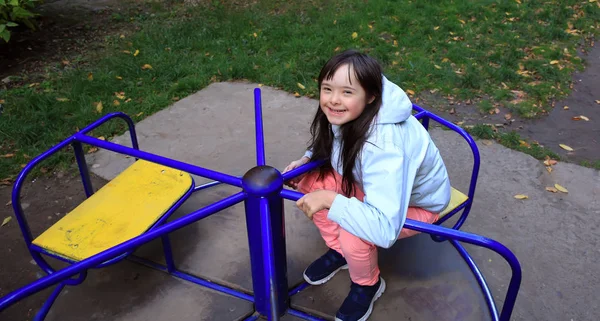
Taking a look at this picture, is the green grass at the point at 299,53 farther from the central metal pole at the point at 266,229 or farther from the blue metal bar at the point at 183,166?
the central metal pole at the point at 266,229

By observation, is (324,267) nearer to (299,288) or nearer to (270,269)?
(299,288)

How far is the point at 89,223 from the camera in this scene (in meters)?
2.00

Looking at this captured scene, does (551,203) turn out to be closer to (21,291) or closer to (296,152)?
(296,152)

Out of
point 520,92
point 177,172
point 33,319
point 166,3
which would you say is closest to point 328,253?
point 177,172

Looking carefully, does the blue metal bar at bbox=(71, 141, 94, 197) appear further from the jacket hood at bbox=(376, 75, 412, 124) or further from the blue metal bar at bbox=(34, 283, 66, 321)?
the jacket hood at bbox=(376, 75, 412, 124)

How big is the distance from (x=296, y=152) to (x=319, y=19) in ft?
8.46

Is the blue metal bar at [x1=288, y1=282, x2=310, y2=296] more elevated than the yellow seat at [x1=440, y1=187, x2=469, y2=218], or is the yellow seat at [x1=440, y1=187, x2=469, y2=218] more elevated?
the yellow seat at [x1=440, y1=187, x2=469, y2=218]

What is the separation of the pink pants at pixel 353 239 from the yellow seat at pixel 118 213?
0.59 meters

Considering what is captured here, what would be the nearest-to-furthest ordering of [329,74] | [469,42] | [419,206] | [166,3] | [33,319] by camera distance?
[329,74]
[419,206]
[33,319]
[469,42]
[166,3]

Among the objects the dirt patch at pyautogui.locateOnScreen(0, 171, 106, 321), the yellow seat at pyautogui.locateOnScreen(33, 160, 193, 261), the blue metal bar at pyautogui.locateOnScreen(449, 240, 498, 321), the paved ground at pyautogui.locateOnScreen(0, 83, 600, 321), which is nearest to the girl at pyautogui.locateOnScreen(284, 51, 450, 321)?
the paved ground at pyautogui.locateOnScreen(0, 83, 600, 321)

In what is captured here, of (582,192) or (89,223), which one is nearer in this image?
(89,223)

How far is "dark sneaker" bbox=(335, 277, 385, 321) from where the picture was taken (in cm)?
192

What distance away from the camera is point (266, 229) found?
1.34m

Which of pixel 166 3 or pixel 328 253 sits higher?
pixel 166 3
